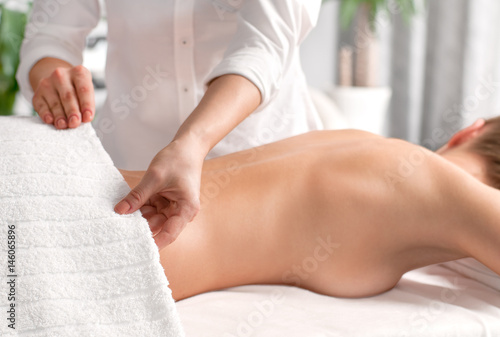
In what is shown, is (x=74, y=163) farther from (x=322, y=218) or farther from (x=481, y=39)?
(x=481, y=39)

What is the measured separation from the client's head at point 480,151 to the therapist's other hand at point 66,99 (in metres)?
0.83

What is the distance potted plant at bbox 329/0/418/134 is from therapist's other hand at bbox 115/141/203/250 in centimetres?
335

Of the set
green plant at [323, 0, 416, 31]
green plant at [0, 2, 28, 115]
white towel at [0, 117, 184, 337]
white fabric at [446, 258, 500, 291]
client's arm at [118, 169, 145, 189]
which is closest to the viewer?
white towel at [0, 117, 184, 337]

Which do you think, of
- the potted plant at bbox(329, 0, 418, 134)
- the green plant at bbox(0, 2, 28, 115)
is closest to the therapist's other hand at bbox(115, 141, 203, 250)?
the green plant at bbox(0, 2, 28, 115)

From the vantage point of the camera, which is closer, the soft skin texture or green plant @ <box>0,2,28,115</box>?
the soft skin texture

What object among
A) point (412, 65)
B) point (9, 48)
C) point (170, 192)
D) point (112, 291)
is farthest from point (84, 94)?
point (412, 65)

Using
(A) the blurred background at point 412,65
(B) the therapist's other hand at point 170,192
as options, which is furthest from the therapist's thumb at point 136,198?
(A) the blurred background at point 412,65

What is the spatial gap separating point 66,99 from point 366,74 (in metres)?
3.42

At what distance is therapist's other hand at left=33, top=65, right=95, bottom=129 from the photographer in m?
1.03

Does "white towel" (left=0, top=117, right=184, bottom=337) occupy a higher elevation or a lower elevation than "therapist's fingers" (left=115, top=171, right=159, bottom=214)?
lower

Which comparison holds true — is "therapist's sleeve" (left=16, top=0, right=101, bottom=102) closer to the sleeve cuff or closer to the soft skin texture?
the soft skin texture

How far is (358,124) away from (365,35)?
2.10 feet

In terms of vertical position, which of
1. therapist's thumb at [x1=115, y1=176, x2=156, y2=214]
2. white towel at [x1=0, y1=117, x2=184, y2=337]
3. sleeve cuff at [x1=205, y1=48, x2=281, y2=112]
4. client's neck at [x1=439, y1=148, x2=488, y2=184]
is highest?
sleeve cuff at [x1=205, y1=48, x2=281, y2=112]

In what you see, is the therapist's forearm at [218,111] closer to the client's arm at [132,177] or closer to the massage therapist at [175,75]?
the massage therapist at [175,75]
